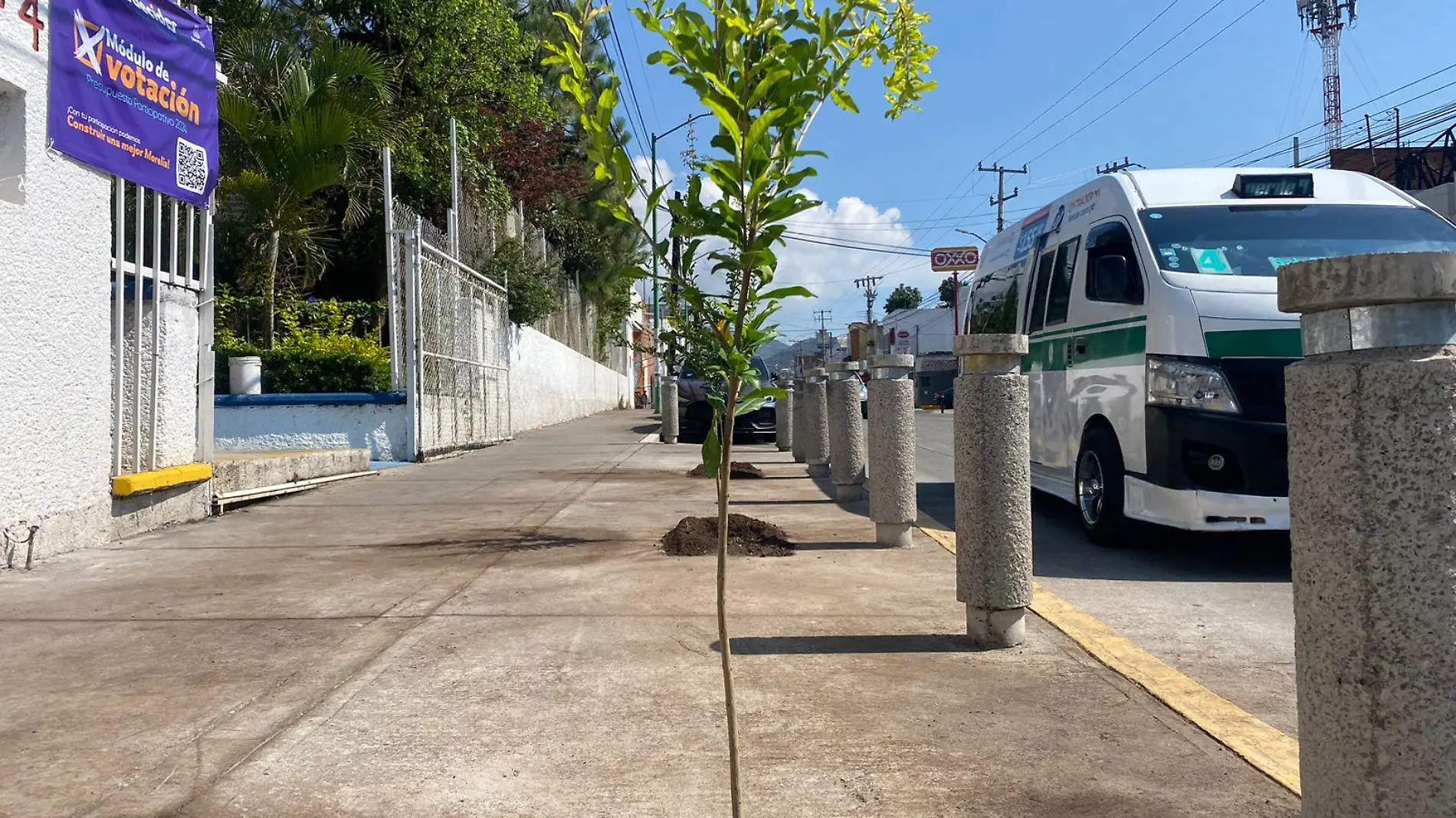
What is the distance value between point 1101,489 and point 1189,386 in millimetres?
1147

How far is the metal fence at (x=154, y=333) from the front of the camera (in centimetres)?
662

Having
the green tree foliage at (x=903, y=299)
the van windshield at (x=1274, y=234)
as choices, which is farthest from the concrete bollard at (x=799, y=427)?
the green tree foliage at (x=903, y=299)

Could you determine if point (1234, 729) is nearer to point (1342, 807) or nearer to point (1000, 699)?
point (1000, 699)

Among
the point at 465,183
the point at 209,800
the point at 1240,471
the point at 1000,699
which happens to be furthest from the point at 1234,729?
the point at 465,183

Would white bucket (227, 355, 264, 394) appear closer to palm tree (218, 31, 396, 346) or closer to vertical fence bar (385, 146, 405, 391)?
vertical fence bar (385, 146, 405, 391)

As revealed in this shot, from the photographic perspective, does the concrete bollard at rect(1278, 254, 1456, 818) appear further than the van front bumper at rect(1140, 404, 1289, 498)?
No

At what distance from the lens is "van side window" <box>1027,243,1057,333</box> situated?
7863mm

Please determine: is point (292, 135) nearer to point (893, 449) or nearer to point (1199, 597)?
point (893, 449)

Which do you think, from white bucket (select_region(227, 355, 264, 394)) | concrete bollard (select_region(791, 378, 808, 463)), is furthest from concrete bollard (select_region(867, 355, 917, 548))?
white bucket (select_region(227, 355, 264, 394))

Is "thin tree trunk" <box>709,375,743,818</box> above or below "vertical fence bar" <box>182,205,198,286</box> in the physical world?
below

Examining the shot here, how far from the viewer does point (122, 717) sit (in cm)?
328

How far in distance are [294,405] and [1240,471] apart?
A: 35.5 feet

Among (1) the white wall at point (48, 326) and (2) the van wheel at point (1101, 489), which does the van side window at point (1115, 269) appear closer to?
(2) the van wheel at point (1101, 489)

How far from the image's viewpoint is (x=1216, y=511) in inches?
216
